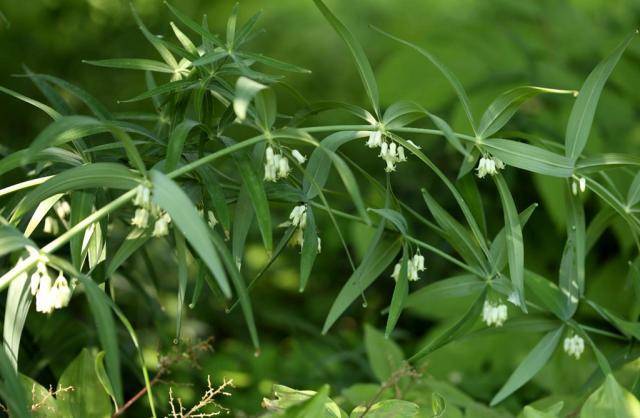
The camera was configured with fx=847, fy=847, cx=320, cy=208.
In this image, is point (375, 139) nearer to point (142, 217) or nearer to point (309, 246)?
point (309, 246)

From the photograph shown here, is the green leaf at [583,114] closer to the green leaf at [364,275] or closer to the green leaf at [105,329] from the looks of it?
the green leaf at [364,275]

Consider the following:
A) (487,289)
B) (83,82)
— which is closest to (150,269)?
(487,289)

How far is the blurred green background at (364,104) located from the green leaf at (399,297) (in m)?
0.57

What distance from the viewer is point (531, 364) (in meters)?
0.89

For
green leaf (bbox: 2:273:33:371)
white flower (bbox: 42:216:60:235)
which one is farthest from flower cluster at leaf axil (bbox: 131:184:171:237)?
white flower (bbox: 42:216:60:235)

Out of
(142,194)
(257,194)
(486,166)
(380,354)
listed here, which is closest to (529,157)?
(486,166)

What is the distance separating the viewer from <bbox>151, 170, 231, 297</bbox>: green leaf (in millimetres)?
568

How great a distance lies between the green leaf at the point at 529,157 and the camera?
0.78 metres

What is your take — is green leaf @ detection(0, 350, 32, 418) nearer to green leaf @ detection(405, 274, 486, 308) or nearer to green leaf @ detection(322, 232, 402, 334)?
green leaf @ detection(322, 232, 402, 334)

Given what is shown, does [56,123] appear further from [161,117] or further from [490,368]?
[490,368]

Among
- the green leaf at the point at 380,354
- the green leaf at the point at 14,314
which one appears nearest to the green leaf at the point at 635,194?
the green leaf at the point at 380,354

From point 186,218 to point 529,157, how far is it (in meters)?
0.35

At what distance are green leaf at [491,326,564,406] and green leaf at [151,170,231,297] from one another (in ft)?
1.28

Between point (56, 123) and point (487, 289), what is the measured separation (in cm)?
→ 46
